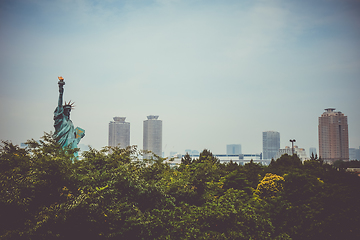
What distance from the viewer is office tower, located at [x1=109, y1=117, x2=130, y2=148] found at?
469 ft

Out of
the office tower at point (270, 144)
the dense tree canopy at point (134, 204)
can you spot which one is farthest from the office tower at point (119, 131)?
the dense tree canopy at point (134, 204)

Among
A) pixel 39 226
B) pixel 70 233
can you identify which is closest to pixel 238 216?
pixel 70 233

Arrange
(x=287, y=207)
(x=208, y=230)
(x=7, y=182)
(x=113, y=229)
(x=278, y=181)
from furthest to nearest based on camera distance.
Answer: (x=278, y=181), (x=287, y=207), (x=208, y=230), (x=113, y=229), (x=7, y=182)

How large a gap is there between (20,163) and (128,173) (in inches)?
120

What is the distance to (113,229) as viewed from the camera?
9195 mm

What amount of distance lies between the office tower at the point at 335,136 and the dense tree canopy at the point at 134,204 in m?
110

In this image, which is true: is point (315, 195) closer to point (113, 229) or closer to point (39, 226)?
point (113, 229)

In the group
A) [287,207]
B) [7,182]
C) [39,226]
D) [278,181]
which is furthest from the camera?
[278,181]

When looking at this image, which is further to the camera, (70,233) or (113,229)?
(113,229)

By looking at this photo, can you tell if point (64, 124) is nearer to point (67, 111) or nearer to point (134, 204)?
point (67, 111)

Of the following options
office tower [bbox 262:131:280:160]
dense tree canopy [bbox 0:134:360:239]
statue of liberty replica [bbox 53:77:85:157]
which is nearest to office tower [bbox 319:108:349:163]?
office tower [bbox 262:131:280:160]

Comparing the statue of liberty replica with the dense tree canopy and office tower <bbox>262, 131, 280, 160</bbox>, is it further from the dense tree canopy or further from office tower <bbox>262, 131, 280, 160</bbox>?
office tower <bbox>262, 131, 280, 160</bbox>

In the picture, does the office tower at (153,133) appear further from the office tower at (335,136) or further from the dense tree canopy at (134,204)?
the dense tree canopy at (134,204)

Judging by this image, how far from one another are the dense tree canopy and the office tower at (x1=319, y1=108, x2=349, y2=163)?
11039cm
